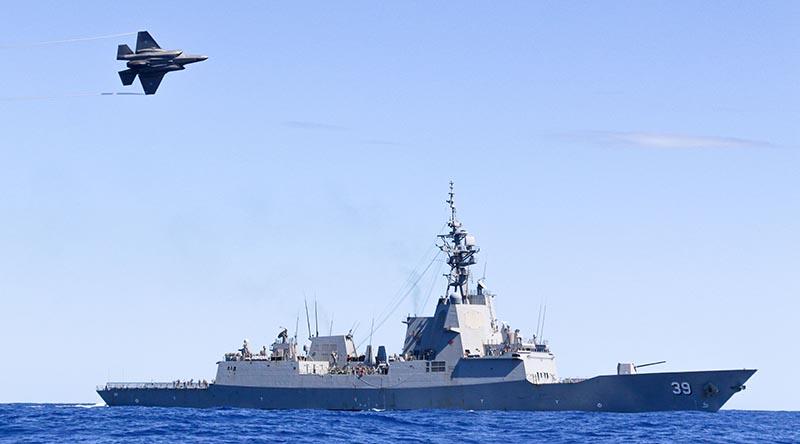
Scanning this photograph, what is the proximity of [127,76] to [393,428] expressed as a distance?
15894 mm

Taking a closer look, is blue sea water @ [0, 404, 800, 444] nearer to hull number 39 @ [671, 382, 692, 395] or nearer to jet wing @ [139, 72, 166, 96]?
hull number 39 @ [671, 382, 692, 395]

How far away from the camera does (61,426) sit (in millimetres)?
40375

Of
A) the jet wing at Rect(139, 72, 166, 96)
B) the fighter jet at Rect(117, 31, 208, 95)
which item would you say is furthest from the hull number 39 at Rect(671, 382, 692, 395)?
the jet wing at Rect(139, 72, 166, 96)

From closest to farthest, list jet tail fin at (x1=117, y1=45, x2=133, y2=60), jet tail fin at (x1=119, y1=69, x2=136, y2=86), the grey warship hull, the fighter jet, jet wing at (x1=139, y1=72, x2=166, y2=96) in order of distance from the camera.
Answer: the fighter jet
jet wing at (x1=139, y1=72, x2=166, y2=96)
jet tail fin at (x1=119, y1=69, x2=136, y2=86)
jet tail fin at (x1=117, y1=45, x2=133, y2=60)
the grey warship hull

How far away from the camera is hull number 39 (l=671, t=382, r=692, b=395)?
49.2 meters

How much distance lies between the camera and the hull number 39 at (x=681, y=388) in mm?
49219

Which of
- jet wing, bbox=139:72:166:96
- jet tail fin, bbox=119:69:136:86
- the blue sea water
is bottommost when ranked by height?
the blue sea water

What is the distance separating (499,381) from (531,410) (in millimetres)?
2062

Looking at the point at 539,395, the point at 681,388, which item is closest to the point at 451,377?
the point at 539,395

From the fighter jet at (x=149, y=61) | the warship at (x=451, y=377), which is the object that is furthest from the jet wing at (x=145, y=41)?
the warship at (x=451, y=377)

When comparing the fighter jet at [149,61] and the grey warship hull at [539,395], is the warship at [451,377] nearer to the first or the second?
the grey warship hull at [539,395]

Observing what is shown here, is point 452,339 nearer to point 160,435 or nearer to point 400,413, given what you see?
point 400,413

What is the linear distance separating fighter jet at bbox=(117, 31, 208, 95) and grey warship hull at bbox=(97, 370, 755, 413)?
76.2 feet

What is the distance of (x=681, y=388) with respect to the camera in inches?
1940
